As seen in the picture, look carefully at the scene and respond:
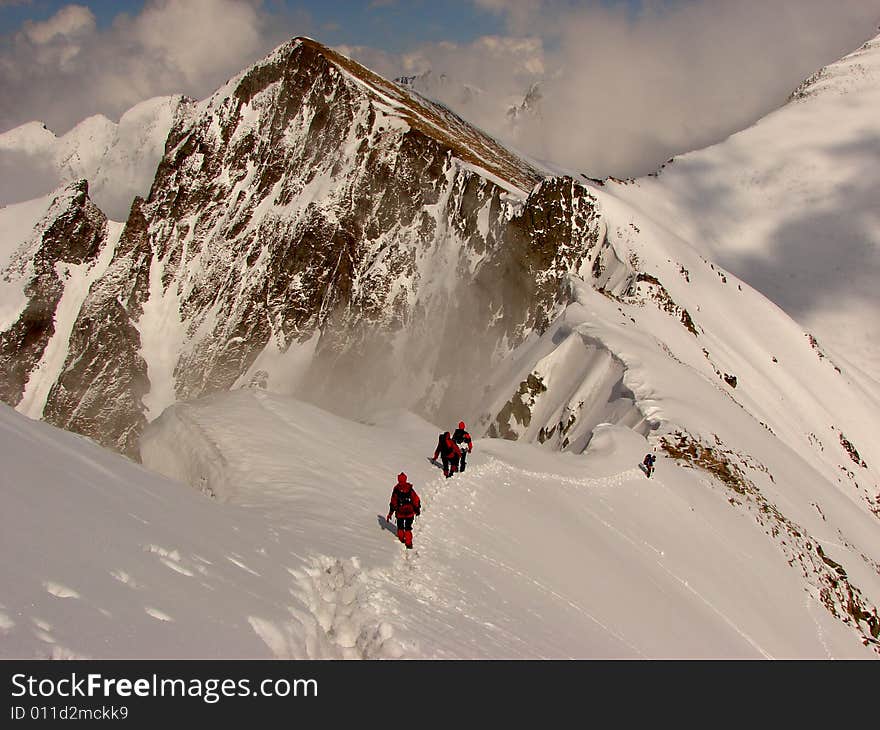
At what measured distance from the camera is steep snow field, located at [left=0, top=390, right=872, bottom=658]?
28.0 feet

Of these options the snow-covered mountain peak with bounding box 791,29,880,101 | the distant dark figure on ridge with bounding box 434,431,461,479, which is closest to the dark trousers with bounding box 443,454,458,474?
the distant dark figure on ridge with bounding box 434,431,461,479

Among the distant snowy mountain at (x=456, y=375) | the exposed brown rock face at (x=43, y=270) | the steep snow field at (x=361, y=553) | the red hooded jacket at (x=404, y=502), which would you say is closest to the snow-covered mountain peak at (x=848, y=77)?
the distant snowy mountain at (x=456, y=375)

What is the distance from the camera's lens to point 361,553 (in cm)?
1416

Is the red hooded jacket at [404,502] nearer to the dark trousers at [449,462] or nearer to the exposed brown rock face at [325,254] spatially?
the dark trousers at [449,462]

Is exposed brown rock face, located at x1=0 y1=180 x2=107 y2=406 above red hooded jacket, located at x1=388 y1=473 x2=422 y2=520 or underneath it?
above

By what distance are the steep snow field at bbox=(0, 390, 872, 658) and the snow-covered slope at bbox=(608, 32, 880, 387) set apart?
53.2 metres

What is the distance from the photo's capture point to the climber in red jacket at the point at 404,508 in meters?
15.9

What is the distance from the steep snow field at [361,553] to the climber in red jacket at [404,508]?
1.58ft

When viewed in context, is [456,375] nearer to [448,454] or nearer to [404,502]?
[448,454]

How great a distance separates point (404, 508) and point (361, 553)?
200 cm

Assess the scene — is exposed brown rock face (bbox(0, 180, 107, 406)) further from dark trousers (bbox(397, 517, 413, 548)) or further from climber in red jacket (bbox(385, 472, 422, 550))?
dark trousers (bbox(397, 517, 413, 548))

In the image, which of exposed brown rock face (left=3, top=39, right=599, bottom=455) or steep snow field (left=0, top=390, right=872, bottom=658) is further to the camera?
exposed brown rock face (left=3, top=39, right=599, bottom=455)
